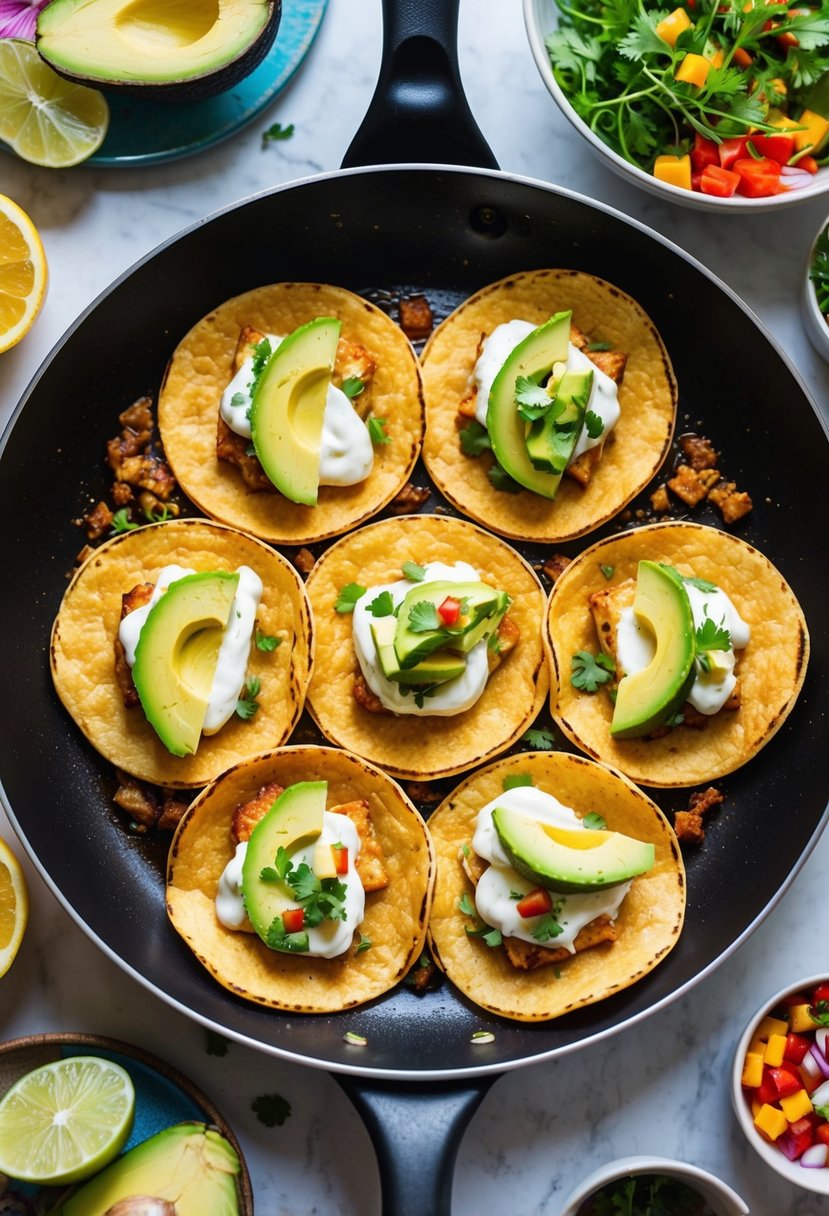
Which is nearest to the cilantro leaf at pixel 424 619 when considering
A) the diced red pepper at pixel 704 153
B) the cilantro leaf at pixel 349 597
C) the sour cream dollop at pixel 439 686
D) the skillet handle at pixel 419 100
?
the sour cream dollop at pixel 439 686

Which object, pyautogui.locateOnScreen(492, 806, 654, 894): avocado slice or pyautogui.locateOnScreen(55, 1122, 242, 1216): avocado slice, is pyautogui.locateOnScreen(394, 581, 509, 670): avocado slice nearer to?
pyautogui.locateOnScreen(492, 806, 654, 894): avocado slice

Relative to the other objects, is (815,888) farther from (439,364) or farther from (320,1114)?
(439,364)

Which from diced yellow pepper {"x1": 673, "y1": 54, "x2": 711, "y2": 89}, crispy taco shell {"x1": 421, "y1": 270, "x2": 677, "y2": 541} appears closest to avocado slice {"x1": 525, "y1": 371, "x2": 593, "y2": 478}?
crispy taco shell {"x1": 421, "y1": 270, "x2": 677, "y2": 541}

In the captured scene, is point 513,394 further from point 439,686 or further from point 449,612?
point 439,686

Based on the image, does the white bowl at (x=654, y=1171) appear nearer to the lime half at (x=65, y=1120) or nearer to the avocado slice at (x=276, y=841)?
the avocado slice at (x=276, y=841)

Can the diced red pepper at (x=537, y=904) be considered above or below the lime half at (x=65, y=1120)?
above

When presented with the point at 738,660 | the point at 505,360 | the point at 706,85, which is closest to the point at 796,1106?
the point at 738,660

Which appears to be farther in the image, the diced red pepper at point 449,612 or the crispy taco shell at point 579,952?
the crispy taco shell at point 579,952
